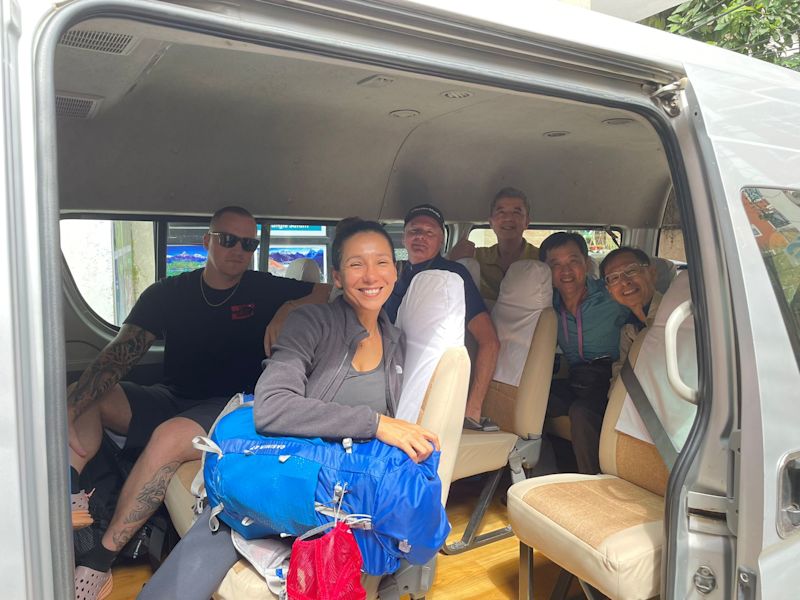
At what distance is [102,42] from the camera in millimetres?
1864

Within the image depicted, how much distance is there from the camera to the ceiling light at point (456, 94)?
10.4 ft

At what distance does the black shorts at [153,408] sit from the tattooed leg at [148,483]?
9.4 inches

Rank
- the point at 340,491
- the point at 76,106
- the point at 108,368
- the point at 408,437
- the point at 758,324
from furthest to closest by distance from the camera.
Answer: the point at 108,368
the point at 76,106
the point at 408,437
the point at 340,491
the point at 758,324

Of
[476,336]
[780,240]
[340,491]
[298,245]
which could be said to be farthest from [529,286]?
[340,491]

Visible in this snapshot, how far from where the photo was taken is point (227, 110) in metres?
3.34

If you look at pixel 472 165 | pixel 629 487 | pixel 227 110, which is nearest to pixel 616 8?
pixel 472 165

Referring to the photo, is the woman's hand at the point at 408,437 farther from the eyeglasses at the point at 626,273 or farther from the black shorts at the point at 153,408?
the eyeglasses at the point at 626,273

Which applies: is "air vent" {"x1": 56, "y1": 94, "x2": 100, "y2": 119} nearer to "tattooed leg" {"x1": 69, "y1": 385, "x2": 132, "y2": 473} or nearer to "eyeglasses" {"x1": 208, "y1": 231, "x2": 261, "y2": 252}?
"eyeglasses" {"x1": 208, "y1": 231, "x2": 261, "y2": 252}

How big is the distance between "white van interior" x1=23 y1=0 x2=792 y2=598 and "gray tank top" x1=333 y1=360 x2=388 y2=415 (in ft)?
2.69

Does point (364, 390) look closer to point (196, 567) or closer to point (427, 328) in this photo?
point (427, 328)

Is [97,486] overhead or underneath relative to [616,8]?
underneath

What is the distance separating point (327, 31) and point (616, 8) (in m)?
4.21

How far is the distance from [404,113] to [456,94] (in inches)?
17.7

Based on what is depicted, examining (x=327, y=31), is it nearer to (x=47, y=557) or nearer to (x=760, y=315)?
(x=47, y=557)
